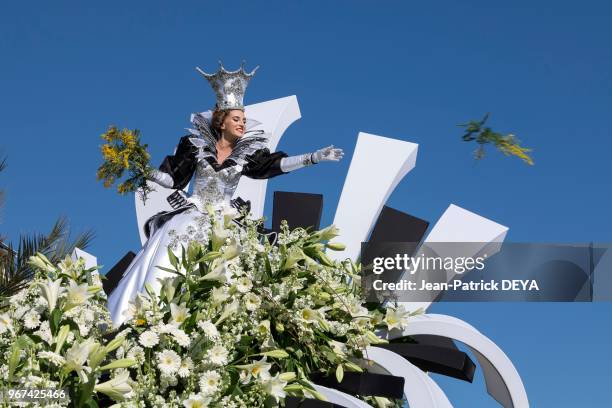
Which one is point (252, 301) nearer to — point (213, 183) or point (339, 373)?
point (339, 373)

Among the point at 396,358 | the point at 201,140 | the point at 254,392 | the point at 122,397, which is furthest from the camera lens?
the point at 201,140

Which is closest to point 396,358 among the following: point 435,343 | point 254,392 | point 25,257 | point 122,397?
point 435,343

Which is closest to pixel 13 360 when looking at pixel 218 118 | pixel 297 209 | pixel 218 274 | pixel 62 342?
pixel 62 342

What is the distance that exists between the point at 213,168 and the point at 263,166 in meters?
0.49

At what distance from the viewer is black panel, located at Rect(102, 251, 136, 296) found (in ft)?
28.0

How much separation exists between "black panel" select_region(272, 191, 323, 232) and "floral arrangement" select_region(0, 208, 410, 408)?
1.72m

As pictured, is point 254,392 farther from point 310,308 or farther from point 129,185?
point 129,185

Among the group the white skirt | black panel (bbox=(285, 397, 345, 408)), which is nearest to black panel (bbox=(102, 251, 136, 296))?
the white skirt

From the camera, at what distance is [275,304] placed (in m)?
5.81

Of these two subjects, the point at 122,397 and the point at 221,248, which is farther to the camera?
the point at 221,248

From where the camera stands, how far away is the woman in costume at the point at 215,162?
24.1 ft

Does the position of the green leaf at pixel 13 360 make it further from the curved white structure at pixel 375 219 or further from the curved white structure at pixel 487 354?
Result: the curved white structure at pixel 487 354

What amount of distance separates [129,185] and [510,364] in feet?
12.6

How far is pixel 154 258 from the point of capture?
23.3 ft
